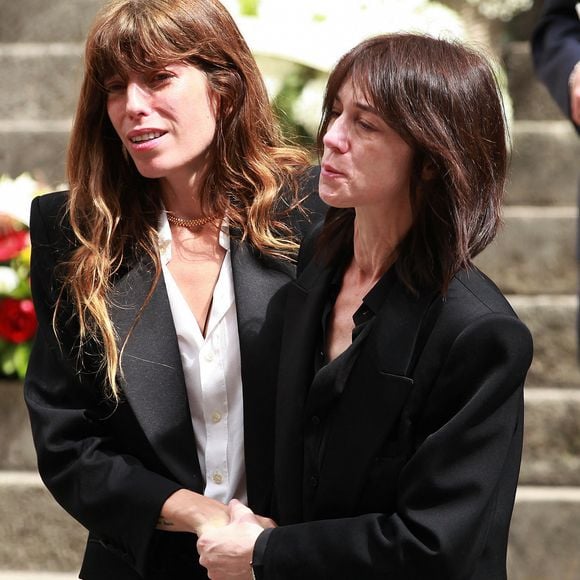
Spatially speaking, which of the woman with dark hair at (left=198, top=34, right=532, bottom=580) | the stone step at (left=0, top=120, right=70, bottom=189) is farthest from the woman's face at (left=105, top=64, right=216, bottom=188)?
the stone step at (left=0, top=120, right=70, bottom=189)

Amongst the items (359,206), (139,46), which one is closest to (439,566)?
(359,206)

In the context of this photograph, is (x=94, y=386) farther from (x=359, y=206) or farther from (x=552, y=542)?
(x=552, y=542)

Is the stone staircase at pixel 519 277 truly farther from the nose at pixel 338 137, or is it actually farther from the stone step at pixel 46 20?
the nose at pixel 338 137

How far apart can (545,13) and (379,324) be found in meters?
1.26

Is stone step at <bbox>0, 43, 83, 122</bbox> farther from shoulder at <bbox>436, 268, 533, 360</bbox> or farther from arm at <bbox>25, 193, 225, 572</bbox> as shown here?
shoulder at <bbox>436, 268, 533, 360</bbox>

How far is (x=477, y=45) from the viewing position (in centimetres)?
173

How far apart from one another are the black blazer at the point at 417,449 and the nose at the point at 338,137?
209 mm

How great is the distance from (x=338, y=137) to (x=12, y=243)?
192cm

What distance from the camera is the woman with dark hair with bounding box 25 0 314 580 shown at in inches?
75.6

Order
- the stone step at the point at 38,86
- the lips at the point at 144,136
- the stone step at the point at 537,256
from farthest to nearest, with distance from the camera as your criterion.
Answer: the stone step at the point at 38,86 < the stone step at the point at 537,256 < the lips at the point at 144,136

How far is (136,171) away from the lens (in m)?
2.10

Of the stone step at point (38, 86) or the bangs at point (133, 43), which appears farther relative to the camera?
the stone step at point (38, 86)

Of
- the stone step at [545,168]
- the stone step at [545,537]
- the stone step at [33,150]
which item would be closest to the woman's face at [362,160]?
the stone step at [545,537]

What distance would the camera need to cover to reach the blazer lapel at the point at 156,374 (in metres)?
1.94
